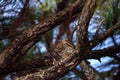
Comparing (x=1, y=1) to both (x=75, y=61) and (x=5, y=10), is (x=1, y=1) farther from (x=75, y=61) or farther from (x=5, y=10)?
(x=75, y=61)

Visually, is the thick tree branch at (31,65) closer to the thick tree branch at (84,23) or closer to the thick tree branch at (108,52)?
the thick tree branch at (108,52)

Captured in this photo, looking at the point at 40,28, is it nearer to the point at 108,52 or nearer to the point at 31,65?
the point at 31,65

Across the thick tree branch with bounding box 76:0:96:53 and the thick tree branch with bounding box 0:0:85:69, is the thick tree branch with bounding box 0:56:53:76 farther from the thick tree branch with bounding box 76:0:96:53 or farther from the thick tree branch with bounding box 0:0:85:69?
the thick tree branch with bounding box 76:0:96:53

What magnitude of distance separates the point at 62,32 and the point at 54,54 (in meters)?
0.61

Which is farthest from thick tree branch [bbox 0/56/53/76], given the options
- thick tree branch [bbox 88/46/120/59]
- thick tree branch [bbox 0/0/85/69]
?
thick tree branch [bbox 88/46/120/59]

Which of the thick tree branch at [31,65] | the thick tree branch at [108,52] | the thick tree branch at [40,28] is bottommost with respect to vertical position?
the thick tree branch at [108,52]

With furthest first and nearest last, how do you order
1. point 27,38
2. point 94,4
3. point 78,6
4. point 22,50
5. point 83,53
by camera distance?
1. point 22,50
2. point 27,38
3. point 78,6
4. point 83,53
5. point 94,4

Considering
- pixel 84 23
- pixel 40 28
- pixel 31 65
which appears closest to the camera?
pixel 84 23

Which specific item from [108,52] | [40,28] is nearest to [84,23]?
[40,28]

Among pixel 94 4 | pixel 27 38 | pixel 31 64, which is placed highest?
pixel 94 4

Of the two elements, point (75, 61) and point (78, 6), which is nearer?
point (75, 61)

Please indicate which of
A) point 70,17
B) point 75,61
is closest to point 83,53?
point 75,61

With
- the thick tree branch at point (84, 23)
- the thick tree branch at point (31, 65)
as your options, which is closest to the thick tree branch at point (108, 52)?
the thick tree branch at point (31, 65)

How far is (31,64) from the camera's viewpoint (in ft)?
7.66
